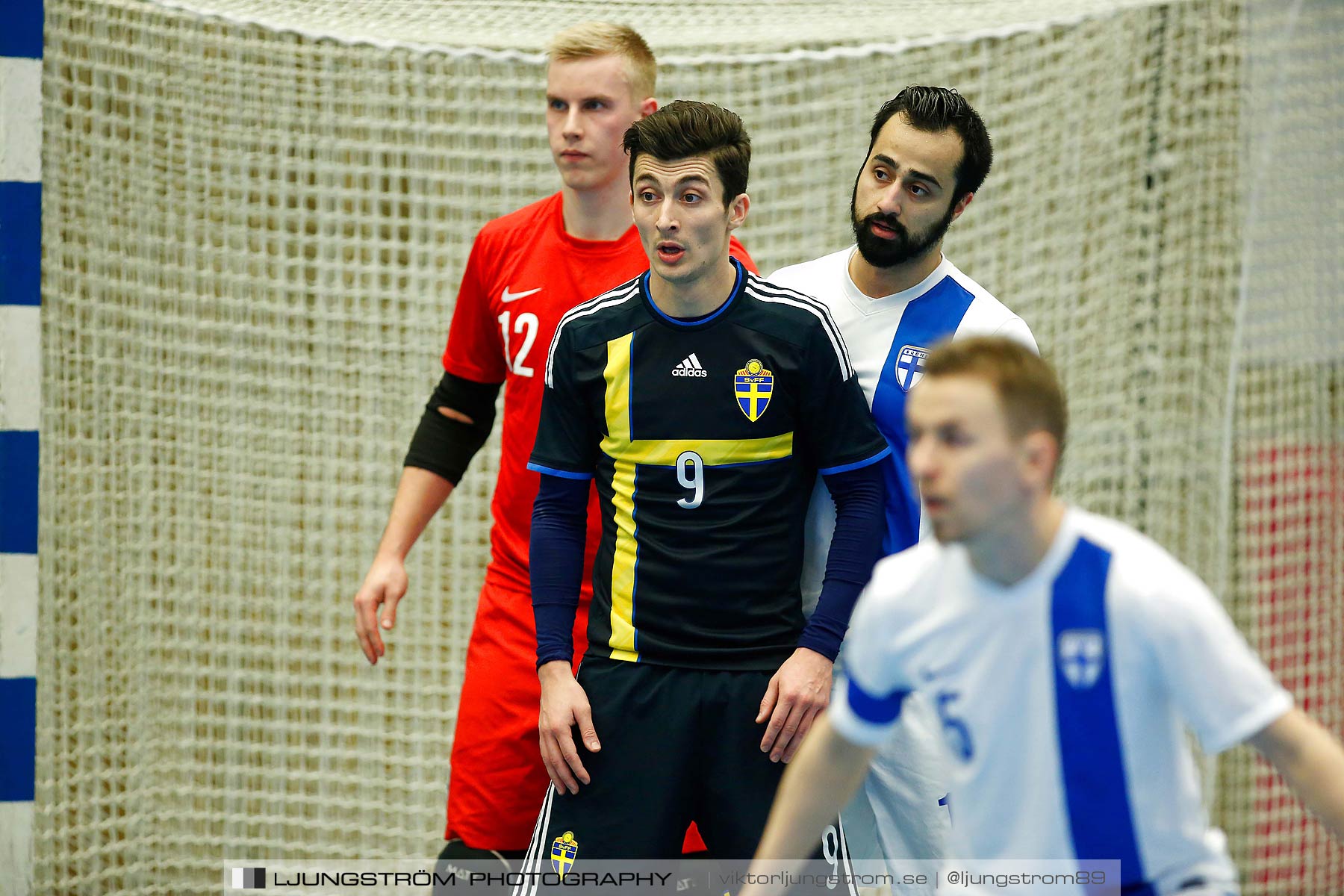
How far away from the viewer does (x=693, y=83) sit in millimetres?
4594

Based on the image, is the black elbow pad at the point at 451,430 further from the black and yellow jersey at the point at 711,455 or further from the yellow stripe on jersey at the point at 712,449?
the yellow stripe on jersey at the point at 712,449

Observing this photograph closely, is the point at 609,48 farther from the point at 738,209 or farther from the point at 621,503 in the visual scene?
the point at 621,503

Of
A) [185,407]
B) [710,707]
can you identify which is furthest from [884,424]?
[185,407]

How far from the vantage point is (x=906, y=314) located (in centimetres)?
274

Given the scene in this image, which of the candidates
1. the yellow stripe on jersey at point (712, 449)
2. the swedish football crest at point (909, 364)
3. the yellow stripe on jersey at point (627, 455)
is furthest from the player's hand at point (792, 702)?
the swedish football crest at point (909, 364)

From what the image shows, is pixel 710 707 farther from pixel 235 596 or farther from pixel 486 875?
pixel 235 596

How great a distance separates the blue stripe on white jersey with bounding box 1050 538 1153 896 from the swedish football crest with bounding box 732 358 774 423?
0.81 metres

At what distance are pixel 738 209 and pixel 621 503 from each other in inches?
24.0

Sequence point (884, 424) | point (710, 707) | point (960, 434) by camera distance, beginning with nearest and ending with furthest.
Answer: point (960, 434) < point (710, 707) < point (884, 424)

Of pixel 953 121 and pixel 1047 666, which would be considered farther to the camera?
pixel 953 121

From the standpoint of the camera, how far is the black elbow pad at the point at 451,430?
10.4 feet

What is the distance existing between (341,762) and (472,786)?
1759 mm

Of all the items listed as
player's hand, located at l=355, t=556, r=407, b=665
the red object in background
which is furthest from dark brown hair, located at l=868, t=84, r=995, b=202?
the red object in background

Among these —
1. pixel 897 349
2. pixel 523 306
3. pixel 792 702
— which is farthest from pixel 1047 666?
pixel 523 306
